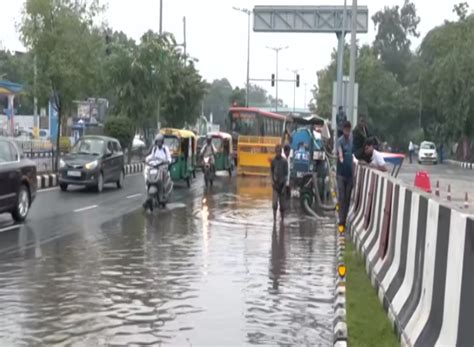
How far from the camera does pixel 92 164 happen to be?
25.1m

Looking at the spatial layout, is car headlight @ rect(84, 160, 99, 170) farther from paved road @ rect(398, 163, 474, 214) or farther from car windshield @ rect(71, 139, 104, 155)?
paved road @ rect(398, 163, 474, 214)

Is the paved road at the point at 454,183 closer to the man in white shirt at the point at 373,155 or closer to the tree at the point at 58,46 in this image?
the man in white shirt at the point at 373,155

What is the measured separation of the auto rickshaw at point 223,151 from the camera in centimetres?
3822

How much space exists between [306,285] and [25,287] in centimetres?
335

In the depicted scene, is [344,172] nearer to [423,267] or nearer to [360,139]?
[360,139]

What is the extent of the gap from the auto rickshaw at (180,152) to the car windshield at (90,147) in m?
2.31

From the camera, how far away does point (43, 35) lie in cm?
3091

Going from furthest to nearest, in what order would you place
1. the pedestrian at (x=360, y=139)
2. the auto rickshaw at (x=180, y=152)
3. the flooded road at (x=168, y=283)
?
the auto rickshaw at (x=180, y=152)
the pedestrian at (x=360, y=139)
the flooded road at (x=168, y=283)

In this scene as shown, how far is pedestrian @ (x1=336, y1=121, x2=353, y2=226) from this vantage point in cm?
1395

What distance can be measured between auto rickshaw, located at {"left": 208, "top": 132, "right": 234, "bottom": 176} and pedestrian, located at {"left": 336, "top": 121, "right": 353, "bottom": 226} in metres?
23.6

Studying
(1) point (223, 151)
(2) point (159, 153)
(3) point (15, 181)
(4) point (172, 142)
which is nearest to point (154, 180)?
(2) point (159, 153)

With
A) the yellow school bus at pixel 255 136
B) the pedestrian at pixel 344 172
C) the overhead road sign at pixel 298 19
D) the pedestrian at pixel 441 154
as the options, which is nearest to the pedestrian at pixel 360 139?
the pedestrian at pixel 344 172

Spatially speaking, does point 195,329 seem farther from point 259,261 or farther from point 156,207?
point 156,207

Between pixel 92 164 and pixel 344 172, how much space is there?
1279 cm
